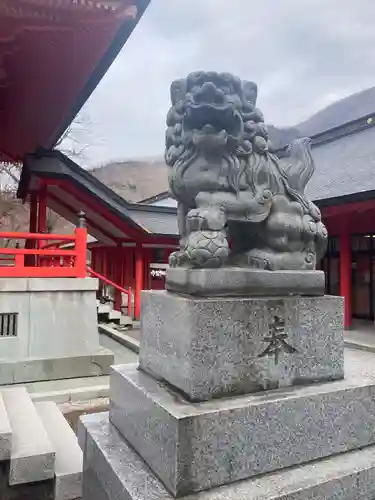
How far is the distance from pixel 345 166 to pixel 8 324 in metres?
8.73

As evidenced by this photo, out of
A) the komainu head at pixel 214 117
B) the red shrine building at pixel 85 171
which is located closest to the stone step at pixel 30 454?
the komainu head at pixel 214 117

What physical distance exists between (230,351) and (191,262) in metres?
0.48

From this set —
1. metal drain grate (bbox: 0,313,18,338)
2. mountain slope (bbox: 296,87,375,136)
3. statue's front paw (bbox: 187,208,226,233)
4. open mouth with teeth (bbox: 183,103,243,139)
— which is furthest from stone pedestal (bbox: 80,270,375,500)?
mountain slope (bbox: 296,87,375,136)

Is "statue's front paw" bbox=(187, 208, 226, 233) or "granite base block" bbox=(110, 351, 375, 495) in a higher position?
"statue's front paw" bbox=(187, 208, 226, 233)

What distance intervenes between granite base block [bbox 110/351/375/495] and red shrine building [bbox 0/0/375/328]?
427 centimetres

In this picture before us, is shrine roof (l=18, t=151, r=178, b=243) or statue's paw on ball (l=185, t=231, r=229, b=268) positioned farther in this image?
shrine roof (l=18, t=151, r=178, b=243)

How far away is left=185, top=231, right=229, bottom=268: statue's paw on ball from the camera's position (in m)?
1.90

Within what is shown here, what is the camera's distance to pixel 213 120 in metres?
1.98

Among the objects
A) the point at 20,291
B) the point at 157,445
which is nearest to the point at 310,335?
the point at 157,445

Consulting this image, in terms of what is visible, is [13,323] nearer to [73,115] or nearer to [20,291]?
[20,291]

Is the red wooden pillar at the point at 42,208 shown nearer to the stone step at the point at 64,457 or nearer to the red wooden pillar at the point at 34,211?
the red wooden pillar at the point at 34,211

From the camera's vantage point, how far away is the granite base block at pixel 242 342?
1.78m

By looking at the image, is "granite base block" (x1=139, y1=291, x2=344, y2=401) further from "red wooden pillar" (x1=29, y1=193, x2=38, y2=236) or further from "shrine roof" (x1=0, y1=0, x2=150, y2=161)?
"red wooden pillar" (x1=29, y1=193, x2=38, y2=236)

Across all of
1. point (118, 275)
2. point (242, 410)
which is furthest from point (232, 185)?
point (118, 275)
